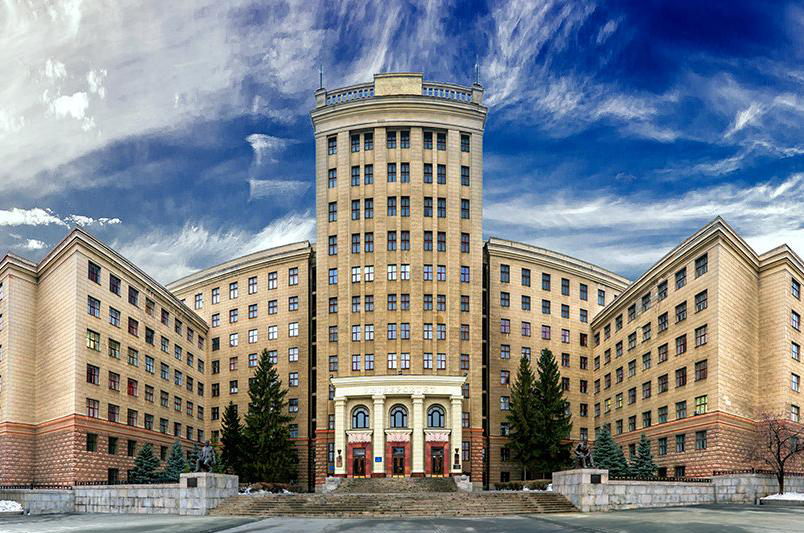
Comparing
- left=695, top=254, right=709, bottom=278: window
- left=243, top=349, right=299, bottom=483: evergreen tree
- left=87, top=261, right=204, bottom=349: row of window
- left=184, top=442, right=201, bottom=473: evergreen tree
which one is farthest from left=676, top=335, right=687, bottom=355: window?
left=87, top=261, right=204, bottom=349: row of window

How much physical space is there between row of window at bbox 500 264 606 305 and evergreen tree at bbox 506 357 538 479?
1042 cm

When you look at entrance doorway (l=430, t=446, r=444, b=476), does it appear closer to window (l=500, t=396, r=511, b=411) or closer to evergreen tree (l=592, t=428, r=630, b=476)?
window (l=500, t=396, r=511, b=411)

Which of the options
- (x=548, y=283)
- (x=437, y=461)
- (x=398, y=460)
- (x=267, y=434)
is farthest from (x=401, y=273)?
(x=548, y=283)

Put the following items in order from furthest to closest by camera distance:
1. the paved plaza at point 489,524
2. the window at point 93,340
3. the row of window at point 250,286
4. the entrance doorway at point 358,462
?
the row of window at point 250,286
the entrance doorway at point 358,462
the window at point 93,340
the paved plaza at point 489,524

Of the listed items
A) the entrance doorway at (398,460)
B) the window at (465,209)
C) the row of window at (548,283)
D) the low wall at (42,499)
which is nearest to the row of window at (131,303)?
the low wall at (42,499)

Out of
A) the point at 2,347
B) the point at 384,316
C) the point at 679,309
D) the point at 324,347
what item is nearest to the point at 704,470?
the point at 679,309

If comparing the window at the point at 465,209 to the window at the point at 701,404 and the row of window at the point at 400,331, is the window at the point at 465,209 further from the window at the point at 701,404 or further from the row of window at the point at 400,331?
the window at the point at 701,404

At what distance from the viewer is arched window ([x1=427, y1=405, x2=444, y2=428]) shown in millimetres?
71312

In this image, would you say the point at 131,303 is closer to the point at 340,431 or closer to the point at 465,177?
→ the point at 340,431

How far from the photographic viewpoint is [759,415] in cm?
5922

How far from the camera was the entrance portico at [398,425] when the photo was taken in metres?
69.9

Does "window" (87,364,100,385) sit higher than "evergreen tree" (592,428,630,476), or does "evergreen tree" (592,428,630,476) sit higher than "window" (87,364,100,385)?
"window" (87,364,100,385)

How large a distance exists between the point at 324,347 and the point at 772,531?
50.3 meters

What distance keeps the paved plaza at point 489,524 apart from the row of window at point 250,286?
1616 inches
